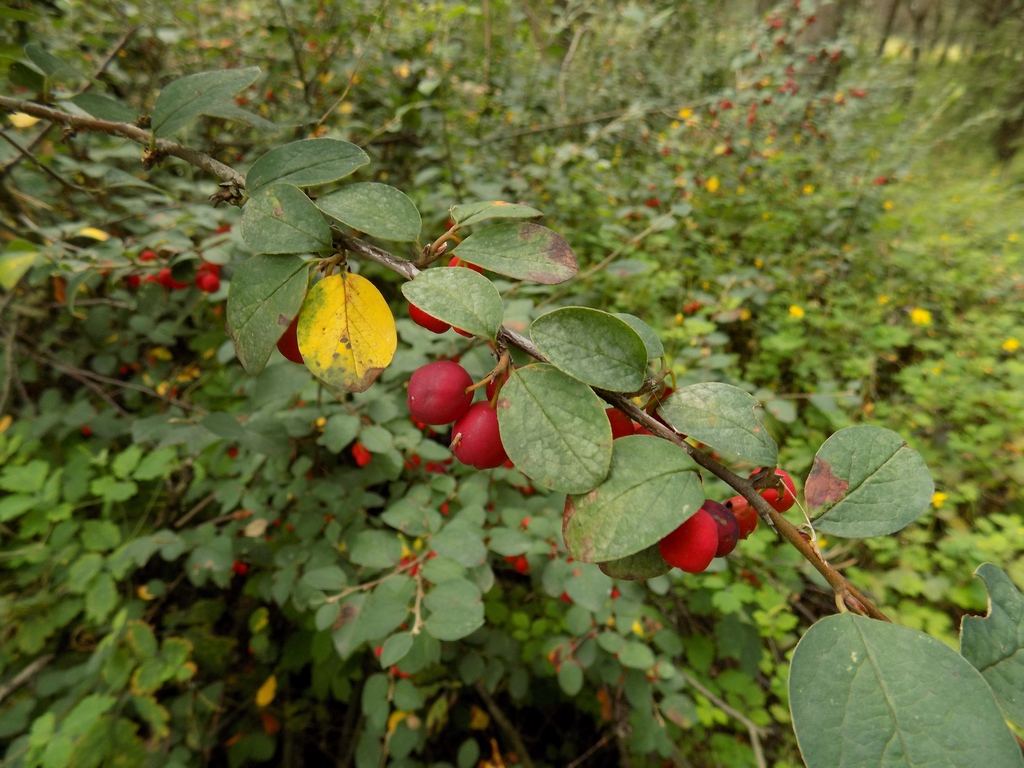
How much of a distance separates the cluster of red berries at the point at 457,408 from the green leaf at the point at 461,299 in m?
0.07

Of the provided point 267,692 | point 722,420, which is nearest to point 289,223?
point 722,420

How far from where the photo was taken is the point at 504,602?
149cm

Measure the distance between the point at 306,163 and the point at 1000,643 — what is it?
764mm

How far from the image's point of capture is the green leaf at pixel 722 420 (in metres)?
0.43

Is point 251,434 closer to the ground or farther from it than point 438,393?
closer to the ground

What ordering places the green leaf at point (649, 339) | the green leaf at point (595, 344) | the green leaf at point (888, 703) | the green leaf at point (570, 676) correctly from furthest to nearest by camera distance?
the green leaf at point (570, 676) → the green leaf at point (649, 339) → the green leaf at point (595, 344) → the green leaf at point (888, 703)

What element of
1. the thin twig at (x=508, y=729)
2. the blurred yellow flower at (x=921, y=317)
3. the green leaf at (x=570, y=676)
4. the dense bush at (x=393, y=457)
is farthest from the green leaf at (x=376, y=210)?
the blurred yellow flower at (x=921, y=317)

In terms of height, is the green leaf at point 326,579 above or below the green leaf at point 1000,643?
below

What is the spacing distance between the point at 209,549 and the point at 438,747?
900 mm

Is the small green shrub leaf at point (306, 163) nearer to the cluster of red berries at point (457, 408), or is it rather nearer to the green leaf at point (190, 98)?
the green leaf at point (190, 98)

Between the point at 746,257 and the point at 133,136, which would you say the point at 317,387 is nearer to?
the point at 133,136

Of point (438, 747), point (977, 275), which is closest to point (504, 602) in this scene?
point (438, 747)

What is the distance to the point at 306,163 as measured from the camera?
0.51m

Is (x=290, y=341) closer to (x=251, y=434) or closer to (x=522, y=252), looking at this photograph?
(x=522, y=252)
